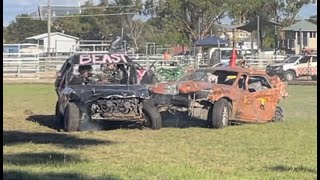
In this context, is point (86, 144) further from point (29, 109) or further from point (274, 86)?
point (29, 109)

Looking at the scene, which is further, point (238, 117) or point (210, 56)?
point (210, 56)

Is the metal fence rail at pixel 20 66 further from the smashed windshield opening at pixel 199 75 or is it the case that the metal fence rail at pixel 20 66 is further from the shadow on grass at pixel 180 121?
the shadow on grass at pixel 180 121

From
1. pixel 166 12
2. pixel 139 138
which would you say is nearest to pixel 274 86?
pixel 139 138

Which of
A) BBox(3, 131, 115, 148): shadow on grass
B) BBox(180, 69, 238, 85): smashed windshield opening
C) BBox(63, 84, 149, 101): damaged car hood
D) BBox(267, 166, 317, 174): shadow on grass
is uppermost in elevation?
BBox(180, 69, 238, 85): smashed windshield opening

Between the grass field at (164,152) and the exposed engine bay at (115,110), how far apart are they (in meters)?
0.30

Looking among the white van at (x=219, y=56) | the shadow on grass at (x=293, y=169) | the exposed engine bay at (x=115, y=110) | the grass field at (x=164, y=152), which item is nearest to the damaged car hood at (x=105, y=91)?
the exposed engine bay at (x=115, y=110)

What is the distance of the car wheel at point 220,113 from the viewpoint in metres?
15.5

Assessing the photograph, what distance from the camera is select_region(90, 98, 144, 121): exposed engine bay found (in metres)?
15.1

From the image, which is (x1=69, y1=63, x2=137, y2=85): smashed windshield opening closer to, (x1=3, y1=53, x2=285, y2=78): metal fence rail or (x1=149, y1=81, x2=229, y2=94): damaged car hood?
A: (x1=149, y1=81, x2=229, y2=94): damaged car hood

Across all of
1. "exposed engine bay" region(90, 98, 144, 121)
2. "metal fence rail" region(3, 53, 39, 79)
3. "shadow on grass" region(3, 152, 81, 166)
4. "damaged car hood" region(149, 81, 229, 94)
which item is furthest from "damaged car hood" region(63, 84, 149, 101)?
"metal fence rail" region(3, 53, 39, 79)

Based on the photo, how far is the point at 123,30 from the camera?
84.3 m

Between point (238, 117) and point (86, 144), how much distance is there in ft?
14.7

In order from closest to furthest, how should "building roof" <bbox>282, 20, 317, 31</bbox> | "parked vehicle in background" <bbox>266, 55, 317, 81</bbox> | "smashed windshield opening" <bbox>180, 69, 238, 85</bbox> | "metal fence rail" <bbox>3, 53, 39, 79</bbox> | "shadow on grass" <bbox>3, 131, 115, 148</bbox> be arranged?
"shadow on grass" <bbox>3, 131, 115, 148</bbox> < "smashed windshield opening" <bbox>180, 69, 238, 85</bbox> < "parked vehicle in background" <bbox>266, 55, 317, 81</bbox> < "metal fence rail" <bbox>3, 53, 39, 79</bbox> < "building roof" <bbox>282, 20, 317, 31</bbox>

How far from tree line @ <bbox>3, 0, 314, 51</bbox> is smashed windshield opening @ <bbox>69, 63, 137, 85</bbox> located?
4824cm
